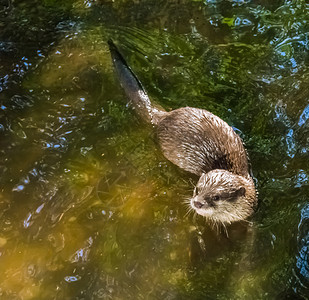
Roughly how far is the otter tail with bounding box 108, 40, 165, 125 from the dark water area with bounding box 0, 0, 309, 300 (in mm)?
110

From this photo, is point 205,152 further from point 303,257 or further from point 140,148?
point 303,257

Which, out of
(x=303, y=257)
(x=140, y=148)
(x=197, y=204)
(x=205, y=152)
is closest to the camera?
(x=303, y=257)

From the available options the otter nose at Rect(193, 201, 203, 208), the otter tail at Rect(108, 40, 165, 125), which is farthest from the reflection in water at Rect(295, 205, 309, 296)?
the otter tail at Rect(108, 40, 165, 125)

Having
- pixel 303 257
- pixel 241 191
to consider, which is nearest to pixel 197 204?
pixel 241 191

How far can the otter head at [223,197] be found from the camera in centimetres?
305

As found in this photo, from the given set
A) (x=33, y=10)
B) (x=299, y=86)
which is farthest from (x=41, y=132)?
(x=299, y=86)

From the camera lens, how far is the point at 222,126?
11.0 feet

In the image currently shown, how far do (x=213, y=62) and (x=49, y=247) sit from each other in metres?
2.07

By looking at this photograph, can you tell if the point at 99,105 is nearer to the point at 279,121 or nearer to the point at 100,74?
the point at 100,74

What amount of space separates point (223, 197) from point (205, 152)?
1.21ft

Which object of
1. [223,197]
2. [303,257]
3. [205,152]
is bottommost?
[303,257]

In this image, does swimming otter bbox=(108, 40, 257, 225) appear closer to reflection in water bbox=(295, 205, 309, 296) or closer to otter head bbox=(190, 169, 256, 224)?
otter head bbox=(190, 169, 256, 224)

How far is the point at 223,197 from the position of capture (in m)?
3.11

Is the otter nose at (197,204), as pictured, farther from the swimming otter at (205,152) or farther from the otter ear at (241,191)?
the otter ear at (241,191)
